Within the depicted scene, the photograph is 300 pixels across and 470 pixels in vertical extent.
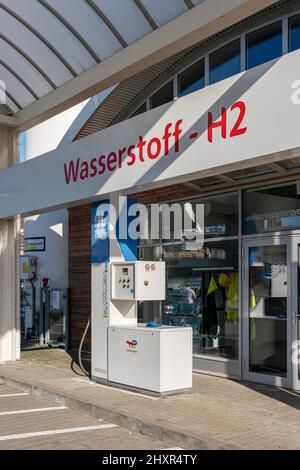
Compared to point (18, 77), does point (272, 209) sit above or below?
below

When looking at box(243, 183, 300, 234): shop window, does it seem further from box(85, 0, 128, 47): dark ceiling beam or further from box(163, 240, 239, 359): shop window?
box(85, 0, 128, 47): dark ceiling beam

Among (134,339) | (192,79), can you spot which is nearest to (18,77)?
(192,79)

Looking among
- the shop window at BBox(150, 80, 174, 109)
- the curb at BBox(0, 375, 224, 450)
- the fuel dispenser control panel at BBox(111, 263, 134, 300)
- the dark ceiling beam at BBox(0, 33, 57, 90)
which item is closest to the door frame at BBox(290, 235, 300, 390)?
the fuel dispenser control panel at BBox(111, 263, 134, 300)

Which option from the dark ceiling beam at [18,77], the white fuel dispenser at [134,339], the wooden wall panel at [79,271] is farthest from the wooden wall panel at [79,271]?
the white fuel dispenser at [134,339]

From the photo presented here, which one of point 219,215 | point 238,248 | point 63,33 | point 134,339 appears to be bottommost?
point 134,339

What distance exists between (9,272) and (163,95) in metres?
4.88

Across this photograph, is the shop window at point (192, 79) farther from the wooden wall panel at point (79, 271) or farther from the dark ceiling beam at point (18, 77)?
the wooden wall panel at point (79, 271)

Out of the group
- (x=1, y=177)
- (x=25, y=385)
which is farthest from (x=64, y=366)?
(x=1, y=177)

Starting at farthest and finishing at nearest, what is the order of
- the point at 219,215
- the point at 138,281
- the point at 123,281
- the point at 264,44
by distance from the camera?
the point at 219,215, the point at 264,44, the point at 123,281, the point at 138,281

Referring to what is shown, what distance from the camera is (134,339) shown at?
27.1 feet

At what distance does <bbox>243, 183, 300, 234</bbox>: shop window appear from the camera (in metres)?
8.74

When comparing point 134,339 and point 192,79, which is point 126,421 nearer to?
point 134,339

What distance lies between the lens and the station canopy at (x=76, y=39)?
7559 millimetres

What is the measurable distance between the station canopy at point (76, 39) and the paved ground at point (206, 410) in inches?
188
